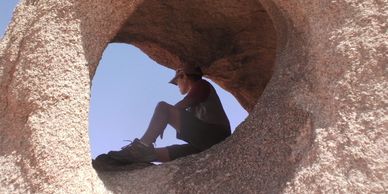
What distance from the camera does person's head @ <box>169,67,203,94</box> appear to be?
4047 millimetres

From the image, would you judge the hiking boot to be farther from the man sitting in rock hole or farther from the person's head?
the person's head

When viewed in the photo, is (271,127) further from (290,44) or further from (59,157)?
(59,157)

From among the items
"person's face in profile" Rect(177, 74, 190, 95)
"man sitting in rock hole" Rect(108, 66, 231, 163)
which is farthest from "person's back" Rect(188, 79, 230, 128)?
"person's face in profile" Rect(177, 74, 190, 95)

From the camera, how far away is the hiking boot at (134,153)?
3371 mm

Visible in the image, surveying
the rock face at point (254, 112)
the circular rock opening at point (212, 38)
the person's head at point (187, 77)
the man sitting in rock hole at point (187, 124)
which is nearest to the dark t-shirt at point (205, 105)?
the man sitting in rock hole at point (187, 124)

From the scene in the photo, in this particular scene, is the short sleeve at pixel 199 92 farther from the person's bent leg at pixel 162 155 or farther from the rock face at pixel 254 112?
the rock face at pixel 254 112

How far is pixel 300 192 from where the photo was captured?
2.39 m

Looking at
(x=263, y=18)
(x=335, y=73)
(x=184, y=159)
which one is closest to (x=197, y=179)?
(x=184, y=159)

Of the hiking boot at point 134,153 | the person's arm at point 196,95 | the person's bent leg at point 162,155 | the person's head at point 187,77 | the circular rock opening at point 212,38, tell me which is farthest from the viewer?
the circular rock opening at point 212,38

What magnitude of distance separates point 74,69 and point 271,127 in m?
0.97

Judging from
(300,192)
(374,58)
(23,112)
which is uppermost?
(23,112)

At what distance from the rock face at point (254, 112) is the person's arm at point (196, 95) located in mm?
712

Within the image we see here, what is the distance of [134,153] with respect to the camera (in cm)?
338

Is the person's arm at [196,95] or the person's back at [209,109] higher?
the person's arm at [196,95]
